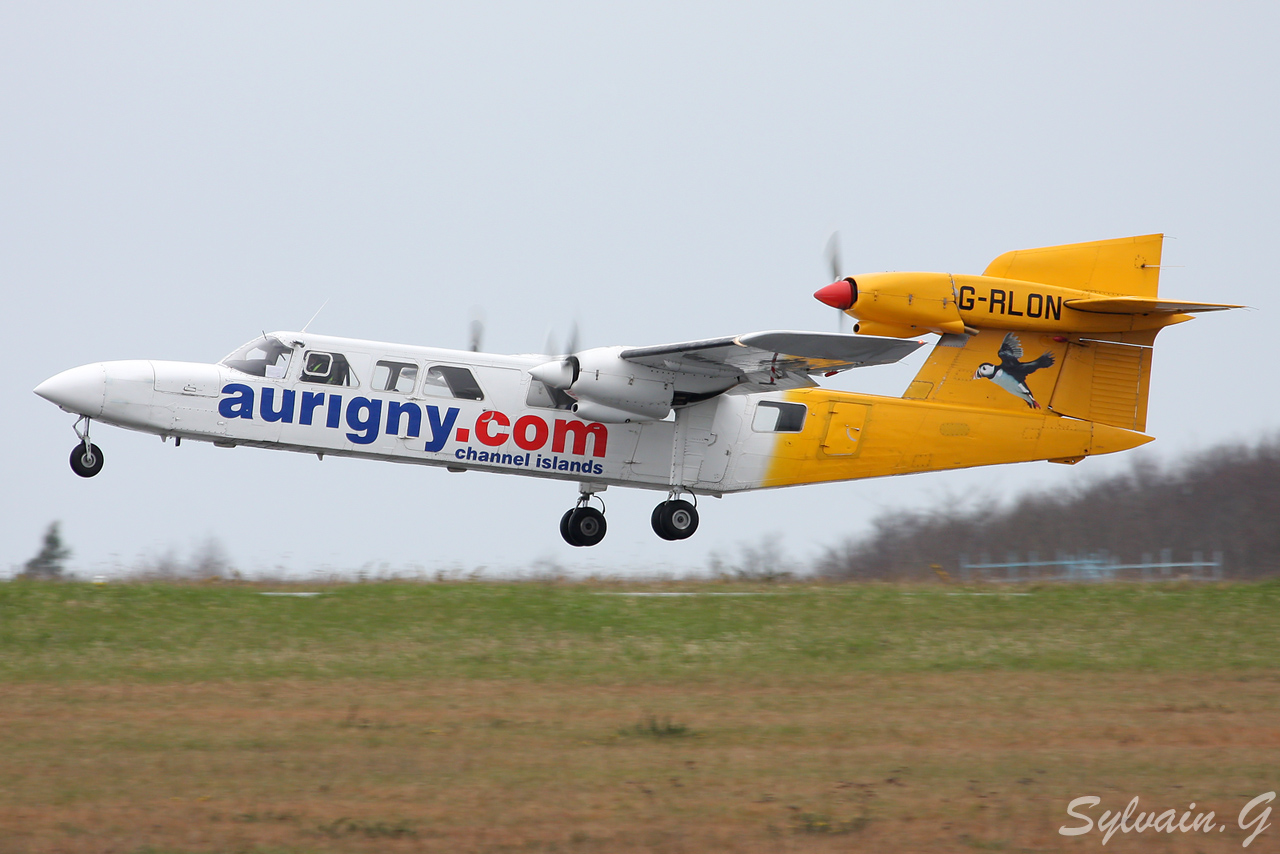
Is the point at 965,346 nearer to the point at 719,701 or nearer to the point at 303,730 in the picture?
the point at 719,701

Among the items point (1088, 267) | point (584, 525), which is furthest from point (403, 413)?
point (1088, 267)

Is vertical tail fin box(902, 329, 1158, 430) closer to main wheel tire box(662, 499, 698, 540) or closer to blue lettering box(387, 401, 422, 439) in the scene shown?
main wheel tire box(662, 499, 698, 540)

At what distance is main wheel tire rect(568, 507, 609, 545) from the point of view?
17891mm

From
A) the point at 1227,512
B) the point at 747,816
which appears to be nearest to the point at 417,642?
the point at 747,816

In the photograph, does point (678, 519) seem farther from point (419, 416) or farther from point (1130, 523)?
point (1130, 523)

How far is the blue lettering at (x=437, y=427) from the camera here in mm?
16312

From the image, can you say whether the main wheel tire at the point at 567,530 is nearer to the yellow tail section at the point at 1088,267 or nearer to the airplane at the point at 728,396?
the airplane at the point at 728,396

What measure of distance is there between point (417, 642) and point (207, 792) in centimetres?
454

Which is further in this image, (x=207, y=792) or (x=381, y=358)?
(x=381, y=358)

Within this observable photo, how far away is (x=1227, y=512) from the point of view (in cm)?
2975

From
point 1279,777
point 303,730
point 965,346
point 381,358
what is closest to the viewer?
point 1279,777

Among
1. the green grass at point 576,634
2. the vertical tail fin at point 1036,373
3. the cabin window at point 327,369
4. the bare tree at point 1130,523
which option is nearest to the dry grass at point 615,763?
the green grass at point 576,634

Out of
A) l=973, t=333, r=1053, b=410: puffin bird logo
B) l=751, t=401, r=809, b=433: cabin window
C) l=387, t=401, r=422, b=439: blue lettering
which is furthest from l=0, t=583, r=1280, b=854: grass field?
l=973, t=333, r=1053, b=410: puffin bird logo

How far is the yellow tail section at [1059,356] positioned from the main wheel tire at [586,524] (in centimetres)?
505
